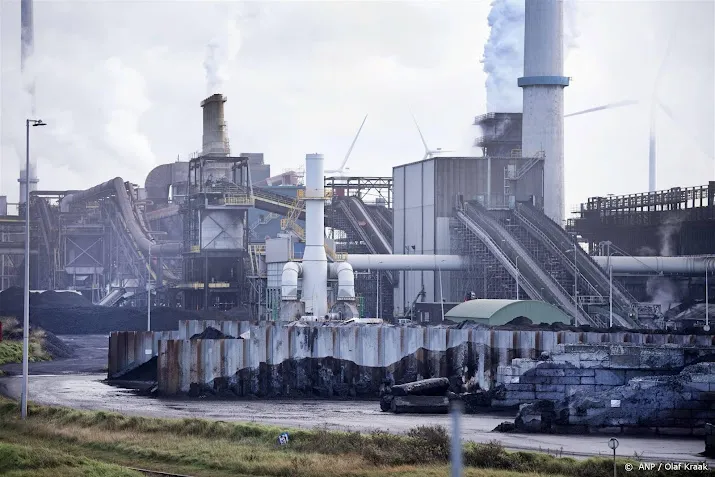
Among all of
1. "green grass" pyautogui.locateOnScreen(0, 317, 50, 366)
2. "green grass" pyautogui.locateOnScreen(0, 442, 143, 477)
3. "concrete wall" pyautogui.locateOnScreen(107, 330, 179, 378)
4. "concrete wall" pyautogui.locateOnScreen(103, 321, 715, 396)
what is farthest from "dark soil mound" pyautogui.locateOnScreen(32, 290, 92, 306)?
"green grass" pyautogui.locateOnScreen(0, 442, 143, 477)

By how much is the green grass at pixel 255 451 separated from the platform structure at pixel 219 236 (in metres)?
69.7

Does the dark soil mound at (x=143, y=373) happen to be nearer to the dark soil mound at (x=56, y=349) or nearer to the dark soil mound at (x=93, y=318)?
the dark soil mound at (x=56, y=349)

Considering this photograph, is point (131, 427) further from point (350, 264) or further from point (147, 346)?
point (350, 264)

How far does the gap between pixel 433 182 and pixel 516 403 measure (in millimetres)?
55654

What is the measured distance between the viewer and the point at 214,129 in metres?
114

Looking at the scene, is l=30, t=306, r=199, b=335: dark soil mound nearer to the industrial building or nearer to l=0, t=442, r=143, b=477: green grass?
the industrial building

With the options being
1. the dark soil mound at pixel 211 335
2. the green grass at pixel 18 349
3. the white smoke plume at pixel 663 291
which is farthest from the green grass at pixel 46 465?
the white smoke plume at pixel 663 291

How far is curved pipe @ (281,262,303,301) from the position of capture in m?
89.1

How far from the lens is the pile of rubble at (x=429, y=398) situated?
4784 cm

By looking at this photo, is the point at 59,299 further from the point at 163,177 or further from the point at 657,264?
the point at 657,264

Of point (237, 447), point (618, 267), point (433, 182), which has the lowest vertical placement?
point (237, 447)

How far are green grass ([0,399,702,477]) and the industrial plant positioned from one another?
13.4m

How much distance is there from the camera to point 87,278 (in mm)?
145250

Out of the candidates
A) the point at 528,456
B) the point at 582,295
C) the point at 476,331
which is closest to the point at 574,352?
the point at 476,331
